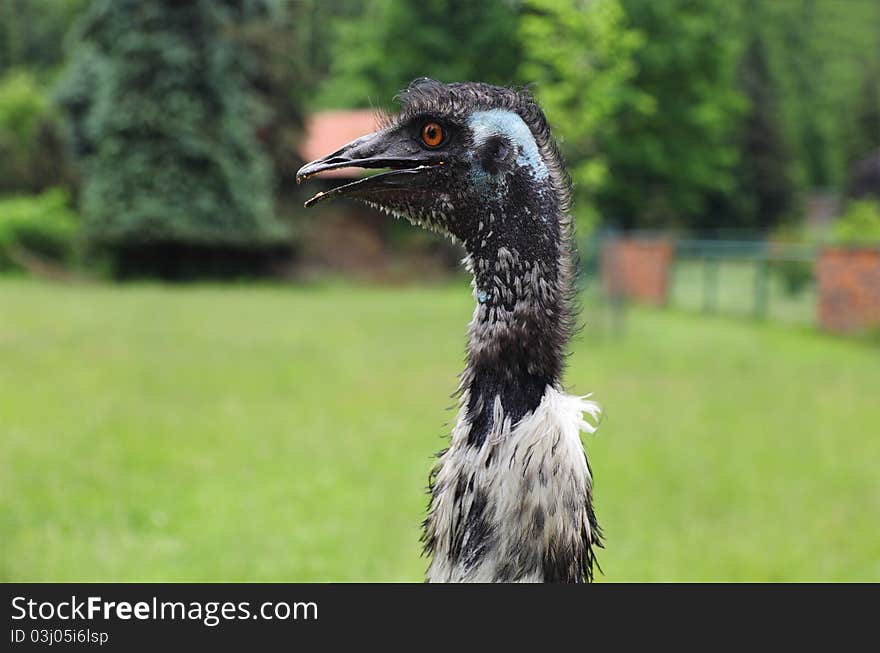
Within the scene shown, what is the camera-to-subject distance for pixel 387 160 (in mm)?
1438

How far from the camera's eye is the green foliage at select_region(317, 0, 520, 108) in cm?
1027

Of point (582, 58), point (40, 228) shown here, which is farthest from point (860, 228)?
point (40, 228)

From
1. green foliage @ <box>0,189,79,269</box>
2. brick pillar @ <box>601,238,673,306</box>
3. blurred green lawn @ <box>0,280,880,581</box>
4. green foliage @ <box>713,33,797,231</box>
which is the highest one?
green foliage @ <box>713,33,797,231</box>

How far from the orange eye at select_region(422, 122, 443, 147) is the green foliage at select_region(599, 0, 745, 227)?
13978 mm

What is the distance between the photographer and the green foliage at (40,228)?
83.9 feet

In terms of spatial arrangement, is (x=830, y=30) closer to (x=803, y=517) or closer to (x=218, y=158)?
(x=218, y=158)

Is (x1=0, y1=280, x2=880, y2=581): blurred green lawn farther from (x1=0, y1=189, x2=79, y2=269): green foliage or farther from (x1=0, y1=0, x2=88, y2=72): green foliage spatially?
(x1=0, y1=0, x2=88, y2=72): green foliage

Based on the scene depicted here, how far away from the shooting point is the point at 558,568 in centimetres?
149

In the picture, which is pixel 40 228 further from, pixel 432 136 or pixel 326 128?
pixel 432 136

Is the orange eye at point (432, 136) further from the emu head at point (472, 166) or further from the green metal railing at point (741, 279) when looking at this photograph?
the green metal railing at point (741, 279)

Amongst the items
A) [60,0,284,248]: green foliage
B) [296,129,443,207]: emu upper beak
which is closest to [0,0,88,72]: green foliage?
[60,0,284,248]: green foliage

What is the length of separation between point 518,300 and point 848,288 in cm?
1766

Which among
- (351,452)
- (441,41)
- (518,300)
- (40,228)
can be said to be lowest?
(518,300)

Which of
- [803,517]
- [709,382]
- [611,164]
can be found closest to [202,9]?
[611,164]
